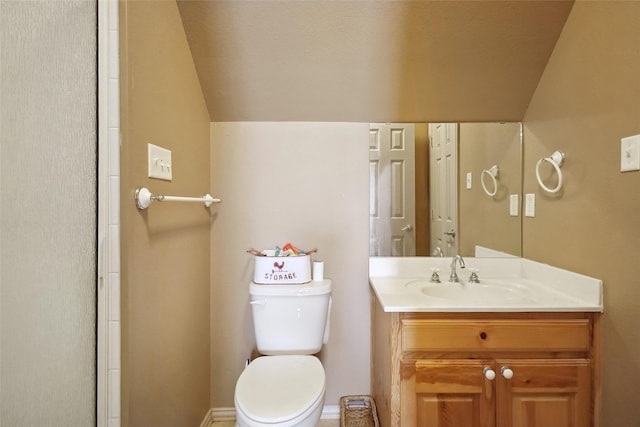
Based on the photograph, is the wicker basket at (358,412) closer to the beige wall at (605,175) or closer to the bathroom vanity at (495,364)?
the bathroom vanity at (495,364)

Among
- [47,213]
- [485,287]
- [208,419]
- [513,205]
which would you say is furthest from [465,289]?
[47,213]

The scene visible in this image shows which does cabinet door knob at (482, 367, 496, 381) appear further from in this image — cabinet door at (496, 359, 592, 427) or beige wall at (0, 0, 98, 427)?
beige wall at (0, 0, 98, 427)

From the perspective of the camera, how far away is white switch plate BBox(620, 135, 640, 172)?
97 cm

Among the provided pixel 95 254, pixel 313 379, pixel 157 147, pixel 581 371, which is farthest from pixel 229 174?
pixel 581 371

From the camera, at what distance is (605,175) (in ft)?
3.61

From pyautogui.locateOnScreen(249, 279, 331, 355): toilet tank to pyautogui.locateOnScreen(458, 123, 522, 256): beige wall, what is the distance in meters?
0.82

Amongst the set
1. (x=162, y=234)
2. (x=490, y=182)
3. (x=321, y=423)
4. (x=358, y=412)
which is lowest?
A: (x=321, y=423)

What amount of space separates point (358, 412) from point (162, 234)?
4.10ft

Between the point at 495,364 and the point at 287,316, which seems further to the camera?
the point at 287,316

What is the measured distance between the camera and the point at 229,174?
5.50 feet

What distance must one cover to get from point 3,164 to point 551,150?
190 centimetres

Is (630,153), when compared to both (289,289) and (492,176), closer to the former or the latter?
(492,176)

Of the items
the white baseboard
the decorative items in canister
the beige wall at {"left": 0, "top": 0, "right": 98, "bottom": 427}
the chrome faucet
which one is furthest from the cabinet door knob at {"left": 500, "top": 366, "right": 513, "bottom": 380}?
the beige wall at {"left": 0, "top": 0, "right": 98, "bottom": 427}

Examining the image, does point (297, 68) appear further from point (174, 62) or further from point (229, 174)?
point (229, 174)
